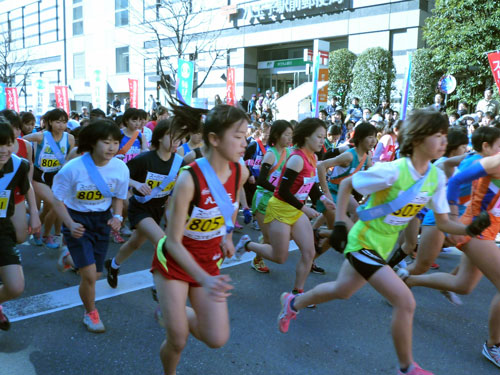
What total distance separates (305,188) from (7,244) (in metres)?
2.73

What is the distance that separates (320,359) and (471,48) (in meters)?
18.6

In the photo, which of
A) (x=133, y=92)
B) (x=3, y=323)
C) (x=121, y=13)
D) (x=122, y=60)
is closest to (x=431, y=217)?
(x=3, y=323)

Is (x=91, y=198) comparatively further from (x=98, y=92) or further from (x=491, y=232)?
(x=98, y=92)

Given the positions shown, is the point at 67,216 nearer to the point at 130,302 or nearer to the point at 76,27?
the point at 130,302

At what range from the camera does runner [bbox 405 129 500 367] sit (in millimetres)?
3326

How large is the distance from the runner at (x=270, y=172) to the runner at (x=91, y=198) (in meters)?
1.69

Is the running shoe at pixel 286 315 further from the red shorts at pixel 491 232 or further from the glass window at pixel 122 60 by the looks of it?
the glass window at pixel 122 60

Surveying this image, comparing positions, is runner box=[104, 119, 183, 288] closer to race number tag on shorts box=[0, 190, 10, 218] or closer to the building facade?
race number tag on shorts box=[0, 190, 10, 218]

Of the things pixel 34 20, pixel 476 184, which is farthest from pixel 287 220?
pixel 34 20

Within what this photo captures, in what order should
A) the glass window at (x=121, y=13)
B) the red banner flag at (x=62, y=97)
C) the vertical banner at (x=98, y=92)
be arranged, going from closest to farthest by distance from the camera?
the red banner flag at (x=62, y=97)
the vertical banner at (x=98, y=92)
the glass window at (x=121, y=13)

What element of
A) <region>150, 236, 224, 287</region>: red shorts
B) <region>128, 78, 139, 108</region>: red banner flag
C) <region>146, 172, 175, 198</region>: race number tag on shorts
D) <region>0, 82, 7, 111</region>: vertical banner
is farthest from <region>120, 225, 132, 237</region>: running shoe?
<region>0, 82, 7, 111</region>: vertical banner

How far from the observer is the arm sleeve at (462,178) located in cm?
335

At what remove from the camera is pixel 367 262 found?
2955 mm

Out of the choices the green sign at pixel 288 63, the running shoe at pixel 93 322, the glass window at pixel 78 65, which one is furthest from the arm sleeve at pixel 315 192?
the glass window at pixel 78 65
